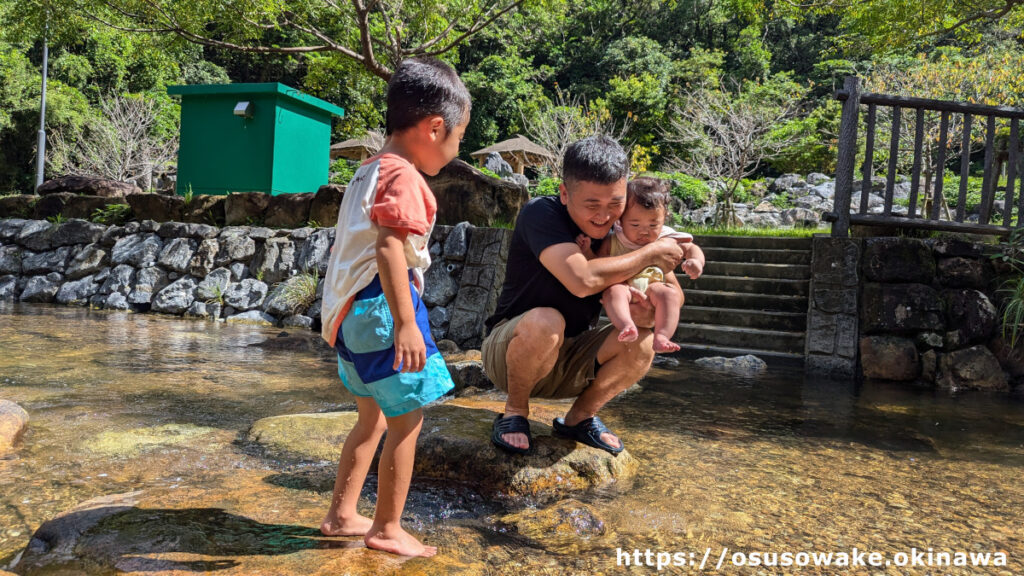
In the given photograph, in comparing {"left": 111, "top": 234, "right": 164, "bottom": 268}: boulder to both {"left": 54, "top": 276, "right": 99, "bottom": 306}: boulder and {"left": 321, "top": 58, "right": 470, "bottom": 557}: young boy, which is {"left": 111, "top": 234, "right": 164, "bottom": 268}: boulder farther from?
{"left": 321, "top": 58, "right": 470, "bottom": 557}: young boy

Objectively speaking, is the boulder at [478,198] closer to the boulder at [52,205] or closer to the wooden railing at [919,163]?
the wooden railing at [919,163]

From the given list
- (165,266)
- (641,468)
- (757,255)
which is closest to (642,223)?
(641,468)

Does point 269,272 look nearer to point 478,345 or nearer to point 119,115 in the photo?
point 478,345

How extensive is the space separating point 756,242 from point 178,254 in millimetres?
7035

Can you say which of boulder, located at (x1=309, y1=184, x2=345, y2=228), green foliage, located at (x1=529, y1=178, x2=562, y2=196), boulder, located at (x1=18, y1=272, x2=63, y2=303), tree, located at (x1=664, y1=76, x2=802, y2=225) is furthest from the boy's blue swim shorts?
green foliage, located at (x1=529, y1=178, x2=562, y2=196)

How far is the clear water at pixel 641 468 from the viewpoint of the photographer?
191 cm

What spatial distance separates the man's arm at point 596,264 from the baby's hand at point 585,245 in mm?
137

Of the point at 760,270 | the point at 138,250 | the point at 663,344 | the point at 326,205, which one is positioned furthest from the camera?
the point at 138,250

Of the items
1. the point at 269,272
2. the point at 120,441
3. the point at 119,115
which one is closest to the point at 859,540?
the point at 120,441

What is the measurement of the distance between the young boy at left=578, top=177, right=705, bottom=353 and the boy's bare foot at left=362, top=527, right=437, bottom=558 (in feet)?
3.18

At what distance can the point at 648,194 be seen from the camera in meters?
2.47

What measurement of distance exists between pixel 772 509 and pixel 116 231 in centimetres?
916

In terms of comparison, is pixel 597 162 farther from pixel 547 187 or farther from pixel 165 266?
pixel 547 187

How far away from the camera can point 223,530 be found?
5.99ft
